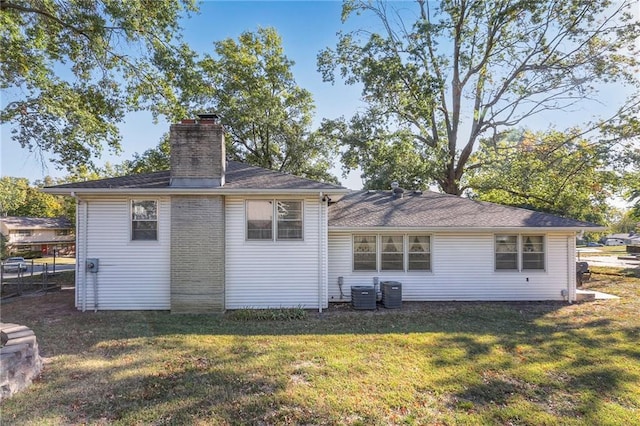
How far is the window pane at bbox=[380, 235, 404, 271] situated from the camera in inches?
408

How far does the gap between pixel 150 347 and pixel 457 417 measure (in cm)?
561

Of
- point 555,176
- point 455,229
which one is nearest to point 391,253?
point 455,229

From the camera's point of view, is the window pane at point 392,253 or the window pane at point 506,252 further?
the window pane at point 506,252

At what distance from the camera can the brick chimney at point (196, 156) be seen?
9.06 meters

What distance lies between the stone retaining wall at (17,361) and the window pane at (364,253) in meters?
7.94

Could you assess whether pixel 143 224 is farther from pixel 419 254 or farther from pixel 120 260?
pixel 419 254

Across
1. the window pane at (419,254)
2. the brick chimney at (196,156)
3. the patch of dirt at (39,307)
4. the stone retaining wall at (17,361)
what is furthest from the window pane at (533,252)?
the patch of dirt at (39,307)

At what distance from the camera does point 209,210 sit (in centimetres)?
883

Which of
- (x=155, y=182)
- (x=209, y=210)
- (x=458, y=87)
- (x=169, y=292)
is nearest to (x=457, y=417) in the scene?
(x=209, y=210)

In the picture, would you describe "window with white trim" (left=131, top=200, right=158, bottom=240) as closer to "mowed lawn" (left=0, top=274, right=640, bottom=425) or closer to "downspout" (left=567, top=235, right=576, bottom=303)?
"mowed lawn" (left=0, top=274, right=640, bottom=425)

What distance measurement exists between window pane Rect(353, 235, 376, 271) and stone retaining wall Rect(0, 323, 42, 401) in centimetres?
794

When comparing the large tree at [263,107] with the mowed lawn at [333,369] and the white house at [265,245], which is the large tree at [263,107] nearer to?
the white house at [265,245]

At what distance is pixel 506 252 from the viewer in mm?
10500

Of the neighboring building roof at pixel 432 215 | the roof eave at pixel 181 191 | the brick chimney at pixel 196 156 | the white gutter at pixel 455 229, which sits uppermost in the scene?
the brick chimney at pixel 196 156
